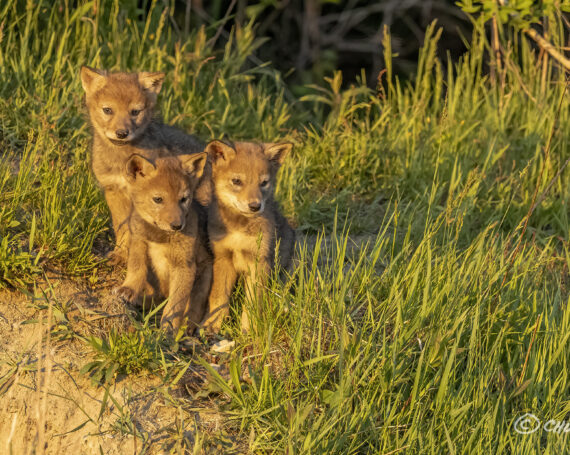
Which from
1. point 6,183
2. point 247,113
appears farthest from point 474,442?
point 247,113

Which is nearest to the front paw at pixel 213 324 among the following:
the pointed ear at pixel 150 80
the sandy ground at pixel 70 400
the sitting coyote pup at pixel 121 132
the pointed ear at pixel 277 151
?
the sandy ground at pixel 70 400

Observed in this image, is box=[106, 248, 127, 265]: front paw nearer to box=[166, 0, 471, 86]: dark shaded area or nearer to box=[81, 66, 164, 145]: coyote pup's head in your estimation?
box=[81, 66, 164, 145]: coyote pup's head

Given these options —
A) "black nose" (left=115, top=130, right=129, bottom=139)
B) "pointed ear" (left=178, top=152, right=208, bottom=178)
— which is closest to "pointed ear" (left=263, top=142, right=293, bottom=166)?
"pointed ear" (left=178, top=152, right=208, bottom=178)

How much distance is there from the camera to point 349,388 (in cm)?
350

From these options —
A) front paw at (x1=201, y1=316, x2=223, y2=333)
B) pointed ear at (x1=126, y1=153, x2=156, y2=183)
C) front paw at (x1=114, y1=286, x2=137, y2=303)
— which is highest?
pointed ear at (x1=126, y1=153, x2=156, y2=183)

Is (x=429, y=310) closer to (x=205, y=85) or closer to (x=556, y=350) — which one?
(x=556, y=350)

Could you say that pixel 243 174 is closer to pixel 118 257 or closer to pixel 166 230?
pixel 166 230

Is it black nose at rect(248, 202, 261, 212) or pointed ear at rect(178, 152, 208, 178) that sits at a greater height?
pointed ear at rect(178, 152, 208, 178)

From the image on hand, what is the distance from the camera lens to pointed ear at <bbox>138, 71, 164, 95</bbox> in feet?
17.0

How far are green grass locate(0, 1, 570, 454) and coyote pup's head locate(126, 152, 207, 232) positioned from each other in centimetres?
45

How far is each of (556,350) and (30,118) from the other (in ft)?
12.3

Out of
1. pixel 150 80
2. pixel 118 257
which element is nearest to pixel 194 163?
pixel 118 257

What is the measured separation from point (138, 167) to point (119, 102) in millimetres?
702

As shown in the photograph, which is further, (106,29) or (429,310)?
(106,29)
